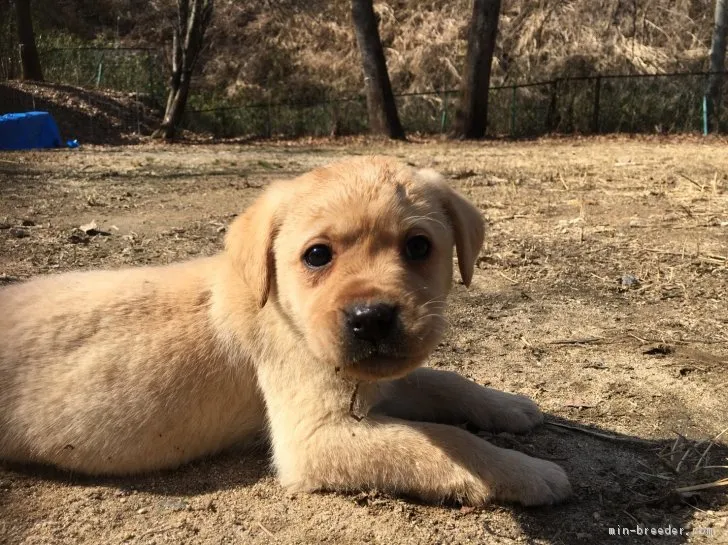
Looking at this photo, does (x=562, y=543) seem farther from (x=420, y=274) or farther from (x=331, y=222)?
(x=331, y=222)

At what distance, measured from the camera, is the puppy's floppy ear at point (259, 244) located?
3.24 metres

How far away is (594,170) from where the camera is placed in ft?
39.8

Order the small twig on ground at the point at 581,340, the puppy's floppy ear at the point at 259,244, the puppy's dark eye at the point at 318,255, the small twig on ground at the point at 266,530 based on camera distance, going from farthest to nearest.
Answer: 1. the small twig on ground at the point at 581,340
2. the puppy's floppy ear at the point at 259,244
3. the puppy's dark eye at the point at 318,255
4. the small twig on ground at the point at 266,530

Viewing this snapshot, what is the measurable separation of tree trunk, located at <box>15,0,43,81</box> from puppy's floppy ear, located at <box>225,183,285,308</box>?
2520 cm

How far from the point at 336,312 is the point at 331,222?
1.58 ft

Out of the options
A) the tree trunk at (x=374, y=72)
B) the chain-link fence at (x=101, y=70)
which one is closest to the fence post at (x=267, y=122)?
the tree trunk at (x=374, y=72)

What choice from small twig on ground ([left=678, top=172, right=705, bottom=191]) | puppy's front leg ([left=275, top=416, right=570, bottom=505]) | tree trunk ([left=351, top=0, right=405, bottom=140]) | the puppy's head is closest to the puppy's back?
the puppy's head

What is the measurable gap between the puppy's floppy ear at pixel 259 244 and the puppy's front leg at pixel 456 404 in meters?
0.90

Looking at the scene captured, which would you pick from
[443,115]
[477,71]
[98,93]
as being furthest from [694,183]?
[98,93]

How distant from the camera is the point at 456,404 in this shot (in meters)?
3.78

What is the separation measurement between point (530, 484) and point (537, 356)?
5.27 ft

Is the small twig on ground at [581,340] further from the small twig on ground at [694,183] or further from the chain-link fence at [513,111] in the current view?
the chain-link fence at [513,111]

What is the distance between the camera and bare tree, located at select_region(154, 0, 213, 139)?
21.4m

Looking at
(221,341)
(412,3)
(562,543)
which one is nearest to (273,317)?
(221,341)
